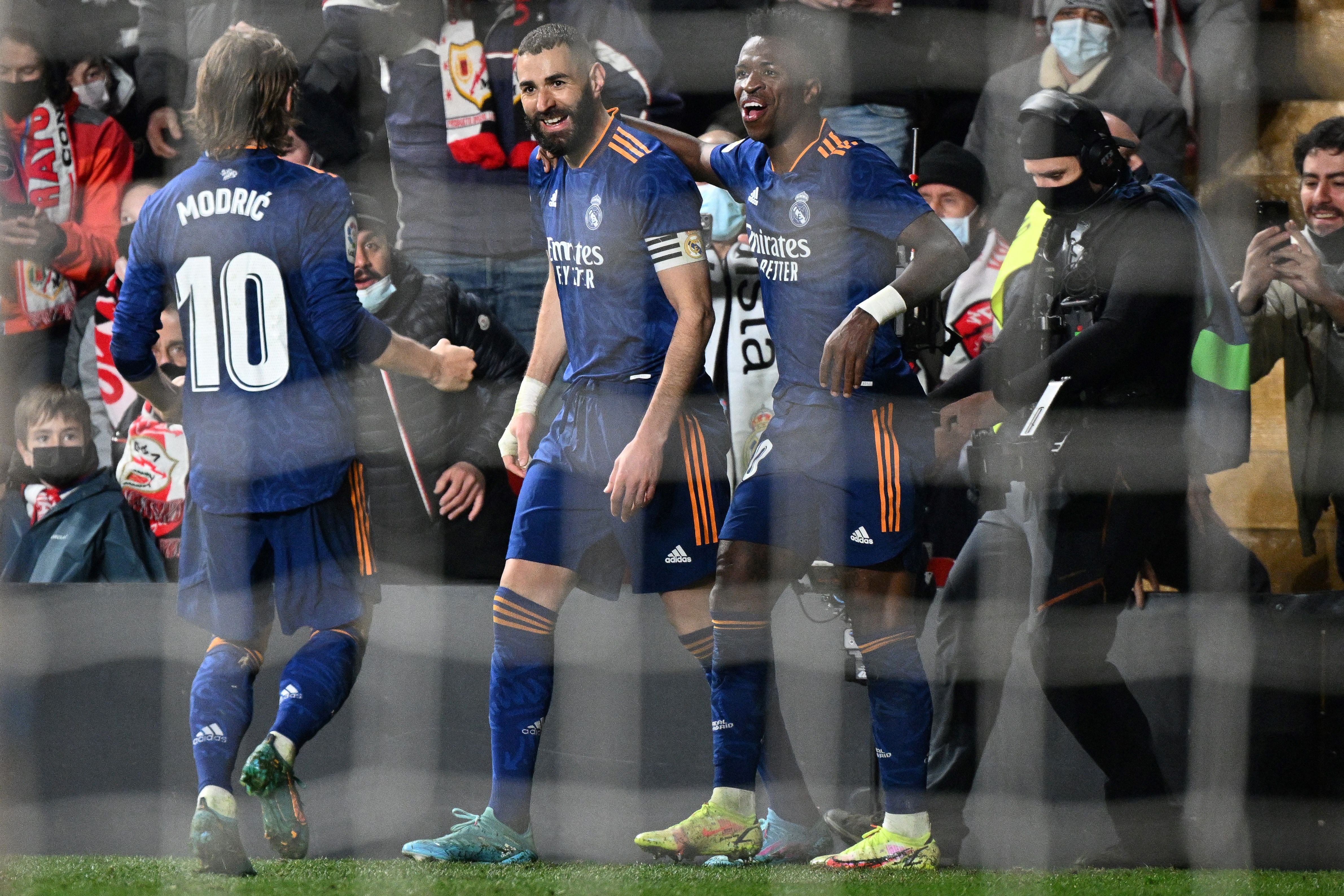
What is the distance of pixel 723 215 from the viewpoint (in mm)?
3383

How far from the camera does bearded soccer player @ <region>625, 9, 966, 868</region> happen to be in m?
2.68

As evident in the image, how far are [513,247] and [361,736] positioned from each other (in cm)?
110

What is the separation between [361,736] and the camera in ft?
10.8

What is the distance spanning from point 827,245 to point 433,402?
1006mm

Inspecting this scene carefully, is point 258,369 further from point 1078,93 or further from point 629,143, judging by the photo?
point 1078,93

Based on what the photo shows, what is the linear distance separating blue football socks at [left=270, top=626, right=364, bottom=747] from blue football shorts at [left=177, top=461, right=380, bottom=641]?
0.11 feet

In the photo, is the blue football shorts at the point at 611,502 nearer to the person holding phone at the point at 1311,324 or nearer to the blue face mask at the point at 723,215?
the blue face mask at the point at 723,215

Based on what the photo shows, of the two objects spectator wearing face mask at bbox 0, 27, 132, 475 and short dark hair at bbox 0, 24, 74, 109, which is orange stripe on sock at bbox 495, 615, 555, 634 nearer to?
spectator wearing face mask at bbox 0, 27, 132, 475

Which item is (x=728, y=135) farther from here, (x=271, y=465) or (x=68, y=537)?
(x=68, y=537)

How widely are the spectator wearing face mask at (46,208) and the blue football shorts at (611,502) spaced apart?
124 centimetres

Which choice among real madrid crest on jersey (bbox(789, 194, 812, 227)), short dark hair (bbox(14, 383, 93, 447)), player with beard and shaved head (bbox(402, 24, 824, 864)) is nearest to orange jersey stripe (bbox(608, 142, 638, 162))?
player with beard and shaved head (bbox(402, 24, 824, 864))

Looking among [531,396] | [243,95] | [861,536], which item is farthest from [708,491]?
[243,95]

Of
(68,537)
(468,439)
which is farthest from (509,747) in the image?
(68,537)

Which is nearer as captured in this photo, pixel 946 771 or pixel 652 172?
pixel 652 172
